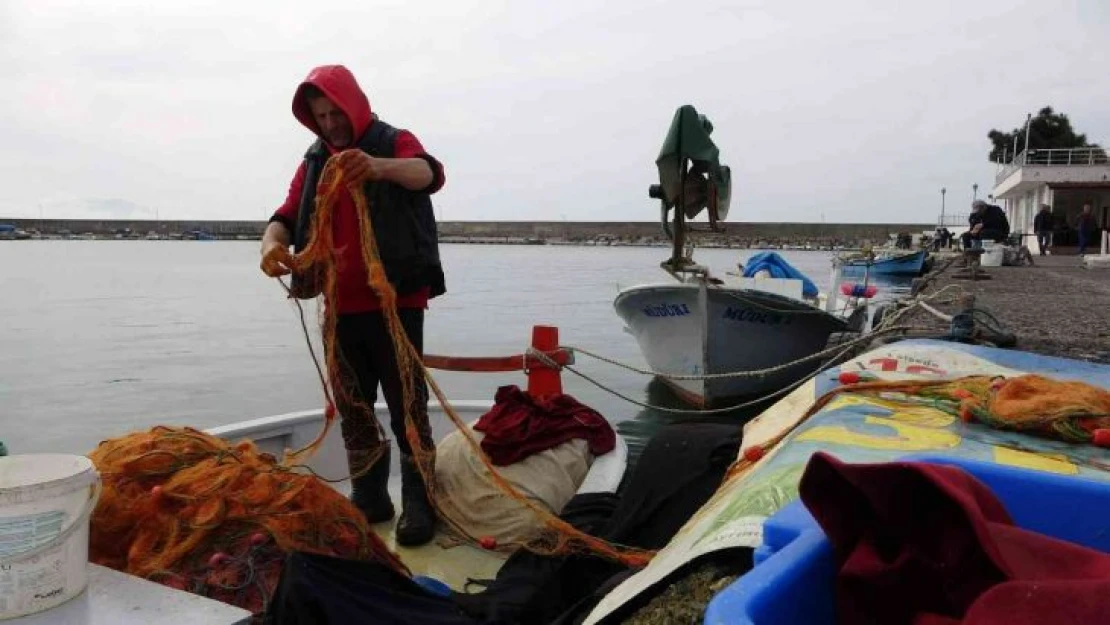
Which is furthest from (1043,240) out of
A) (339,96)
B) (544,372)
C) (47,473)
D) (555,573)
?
(47,473)

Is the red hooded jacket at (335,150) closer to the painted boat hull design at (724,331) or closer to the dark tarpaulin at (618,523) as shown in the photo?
the dark tarpaulin at (618,523)

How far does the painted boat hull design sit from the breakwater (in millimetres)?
81773

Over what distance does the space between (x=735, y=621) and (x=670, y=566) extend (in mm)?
840

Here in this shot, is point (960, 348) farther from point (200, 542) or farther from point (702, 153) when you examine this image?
point (702, 153)

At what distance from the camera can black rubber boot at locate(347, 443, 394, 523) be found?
4043 mm

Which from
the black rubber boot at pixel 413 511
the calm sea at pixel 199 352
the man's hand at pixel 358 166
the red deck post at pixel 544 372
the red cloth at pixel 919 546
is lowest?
the calm sea at pixel 199 352

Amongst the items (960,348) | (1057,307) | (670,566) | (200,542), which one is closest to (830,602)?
(670,566)

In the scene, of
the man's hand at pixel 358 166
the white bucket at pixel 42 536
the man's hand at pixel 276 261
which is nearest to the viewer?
the white bucket at pixel 42 536

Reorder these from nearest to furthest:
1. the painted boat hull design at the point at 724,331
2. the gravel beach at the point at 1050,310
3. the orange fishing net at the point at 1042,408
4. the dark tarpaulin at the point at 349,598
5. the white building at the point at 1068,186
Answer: the dark tarpaulin at the point at 349,598 → the orange fishing net at the point at 1042,408 → the gravel beach at the point at 1050,310 → the painted boat hull design at the point at 724,331 → the white building at the point at 1068,186

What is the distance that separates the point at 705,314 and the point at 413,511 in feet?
22.6

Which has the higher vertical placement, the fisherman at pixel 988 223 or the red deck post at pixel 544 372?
the fisherman at pixel 988 223

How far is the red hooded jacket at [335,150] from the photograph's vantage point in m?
3.39

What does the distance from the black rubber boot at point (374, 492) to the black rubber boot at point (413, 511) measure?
205 millimetres

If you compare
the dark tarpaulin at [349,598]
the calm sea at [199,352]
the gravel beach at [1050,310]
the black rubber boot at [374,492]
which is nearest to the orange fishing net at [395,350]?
the black rubber boot at [374,492]
